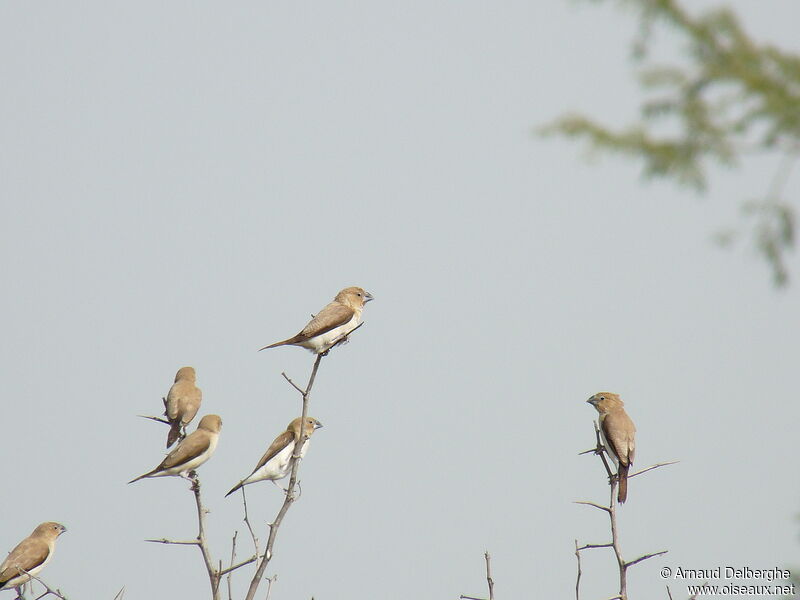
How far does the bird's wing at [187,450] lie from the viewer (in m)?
11.4

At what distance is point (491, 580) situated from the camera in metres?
6.33

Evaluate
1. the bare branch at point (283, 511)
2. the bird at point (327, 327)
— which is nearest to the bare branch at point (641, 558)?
the bare branch at point (283, 511)

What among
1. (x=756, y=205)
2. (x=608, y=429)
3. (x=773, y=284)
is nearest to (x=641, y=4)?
(x=756, y=205)

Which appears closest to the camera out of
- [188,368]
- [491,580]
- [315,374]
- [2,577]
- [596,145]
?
[596,145]

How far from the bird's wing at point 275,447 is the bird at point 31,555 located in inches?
106

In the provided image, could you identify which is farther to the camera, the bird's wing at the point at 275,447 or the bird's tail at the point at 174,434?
the bird's wing at the point at 275,447

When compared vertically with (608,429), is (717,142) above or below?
below

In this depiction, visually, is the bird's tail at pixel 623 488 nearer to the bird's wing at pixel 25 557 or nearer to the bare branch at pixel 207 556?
the bare branch at pixel 207 556

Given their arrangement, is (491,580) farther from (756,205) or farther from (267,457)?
(267,457)

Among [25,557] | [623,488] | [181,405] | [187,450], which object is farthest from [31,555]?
[623,488]

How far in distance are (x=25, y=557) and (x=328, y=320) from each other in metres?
4.58

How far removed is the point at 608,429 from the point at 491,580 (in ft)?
14.4

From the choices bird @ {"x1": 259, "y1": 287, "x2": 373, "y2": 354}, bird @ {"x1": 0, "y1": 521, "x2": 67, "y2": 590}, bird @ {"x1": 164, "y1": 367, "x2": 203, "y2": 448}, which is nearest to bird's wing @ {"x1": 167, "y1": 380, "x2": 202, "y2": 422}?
bird @ {"x1": 164, "y1": 367, "x2": 203, "y2": 448}

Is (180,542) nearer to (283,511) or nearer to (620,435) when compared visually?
(283,511)
